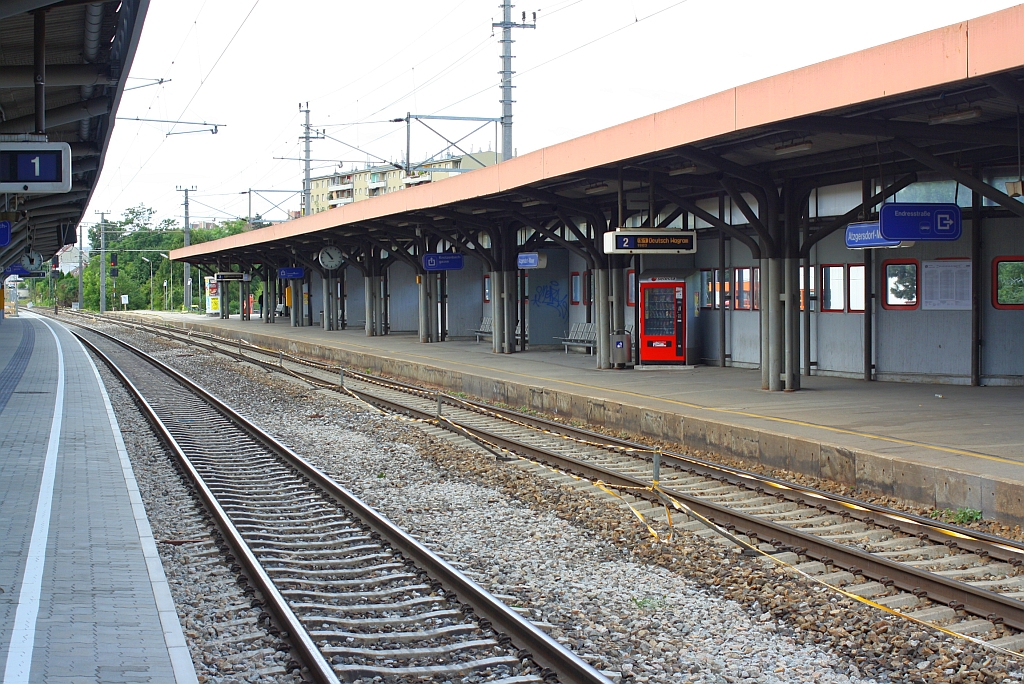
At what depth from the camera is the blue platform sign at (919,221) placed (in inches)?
516

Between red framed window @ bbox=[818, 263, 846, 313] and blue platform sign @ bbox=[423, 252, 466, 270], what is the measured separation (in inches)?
528

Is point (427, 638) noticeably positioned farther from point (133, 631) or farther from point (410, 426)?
point (410, 426)

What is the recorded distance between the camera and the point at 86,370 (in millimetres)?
26438

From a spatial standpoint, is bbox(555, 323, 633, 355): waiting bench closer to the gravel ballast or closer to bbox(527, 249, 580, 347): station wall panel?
bbox(527, 249, 580, 347): station wall panel

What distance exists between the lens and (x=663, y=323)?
69.1ft

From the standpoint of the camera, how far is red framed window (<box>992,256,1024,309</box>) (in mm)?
14930

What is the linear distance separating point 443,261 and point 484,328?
4628 millimetres

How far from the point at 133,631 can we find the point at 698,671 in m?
3.22

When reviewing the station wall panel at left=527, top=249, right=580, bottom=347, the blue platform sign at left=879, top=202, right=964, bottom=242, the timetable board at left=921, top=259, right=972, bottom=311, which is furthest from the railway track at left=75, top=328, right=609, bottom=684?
the station wall panel at left=527, top=249, right=580, bottom=347

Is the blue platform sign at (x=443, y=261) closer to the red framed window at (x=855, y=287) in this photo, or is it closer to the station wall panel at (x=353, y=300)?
the red framed window at (x=855, y=287)

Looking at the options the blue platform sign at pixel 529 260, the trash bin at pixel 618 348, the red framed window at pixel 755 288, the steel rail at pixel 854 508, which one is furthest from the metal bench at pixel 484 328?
the steel rail at pixel 854 508

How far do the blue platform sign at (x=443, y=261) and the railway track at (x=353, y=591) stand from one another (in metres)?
17.2

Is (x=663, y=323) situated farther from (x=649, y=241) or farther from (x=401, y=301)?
(x=401, y=301)

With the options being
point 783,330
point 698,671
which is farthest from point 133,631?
point 783,330
